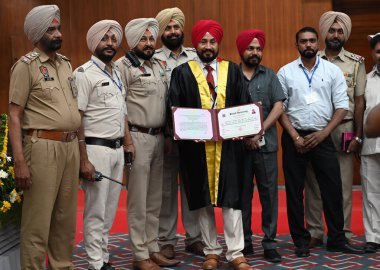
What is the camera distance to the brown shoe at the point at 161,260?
5.45 metres

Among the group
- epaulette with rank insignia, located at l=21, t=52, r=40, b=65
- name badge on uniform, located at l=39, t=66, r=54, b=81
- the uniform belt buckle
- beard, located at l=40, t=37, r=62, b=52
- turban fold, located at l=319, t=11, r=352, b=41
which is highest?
turban fold, located at l=319, t=11, r=352, b=41

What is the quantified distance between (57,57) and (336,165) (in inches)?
95.3

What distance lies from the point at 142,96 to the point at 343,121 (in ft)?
5.91

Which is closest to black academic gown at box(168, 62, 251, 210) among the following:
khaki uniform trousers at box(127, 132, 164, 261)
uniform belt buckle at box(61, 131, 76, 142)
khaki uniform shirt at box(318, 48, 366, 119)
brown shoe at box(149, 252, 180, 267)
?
khaki uniform trousers at box(127, 132, 164, 261)

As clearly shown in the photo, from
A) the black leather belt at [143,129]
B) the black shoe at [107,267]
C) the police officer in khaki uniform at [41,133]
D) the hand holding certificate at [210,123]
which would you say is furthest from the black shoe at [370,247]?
the police officer in khaki uniform at [41,133]

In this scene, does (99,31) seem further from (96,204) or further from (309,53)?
(309,53)

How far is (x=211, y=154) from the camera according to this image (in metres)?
5.30

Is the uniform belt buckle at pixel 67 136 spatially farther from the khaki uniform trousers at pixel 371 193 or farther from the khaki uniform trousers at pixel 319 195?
the khaki uniform trousers at pixel 371 193

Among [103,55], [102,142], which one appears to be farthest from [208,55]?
[102,142]

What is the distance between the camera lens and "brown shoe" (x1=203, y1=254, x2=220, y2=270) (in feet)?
17.4

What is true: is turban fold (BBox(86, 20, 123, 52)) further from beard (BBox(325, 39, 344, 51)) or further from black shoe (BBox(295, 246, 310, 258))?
black shoe (BBox(295, 246, 310, 258))

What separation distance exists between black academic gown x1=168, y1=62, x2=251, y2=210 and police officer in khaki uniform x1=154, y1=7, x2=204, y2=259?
30 cm

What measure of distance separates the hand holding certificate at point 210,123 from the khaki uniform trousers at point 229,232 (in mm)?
553

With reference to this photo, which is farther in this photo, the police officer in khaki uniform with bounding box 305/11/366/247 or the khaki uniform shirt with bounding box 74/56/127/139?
the police officer in khaki uniform with bounding box 305/11/366/247
